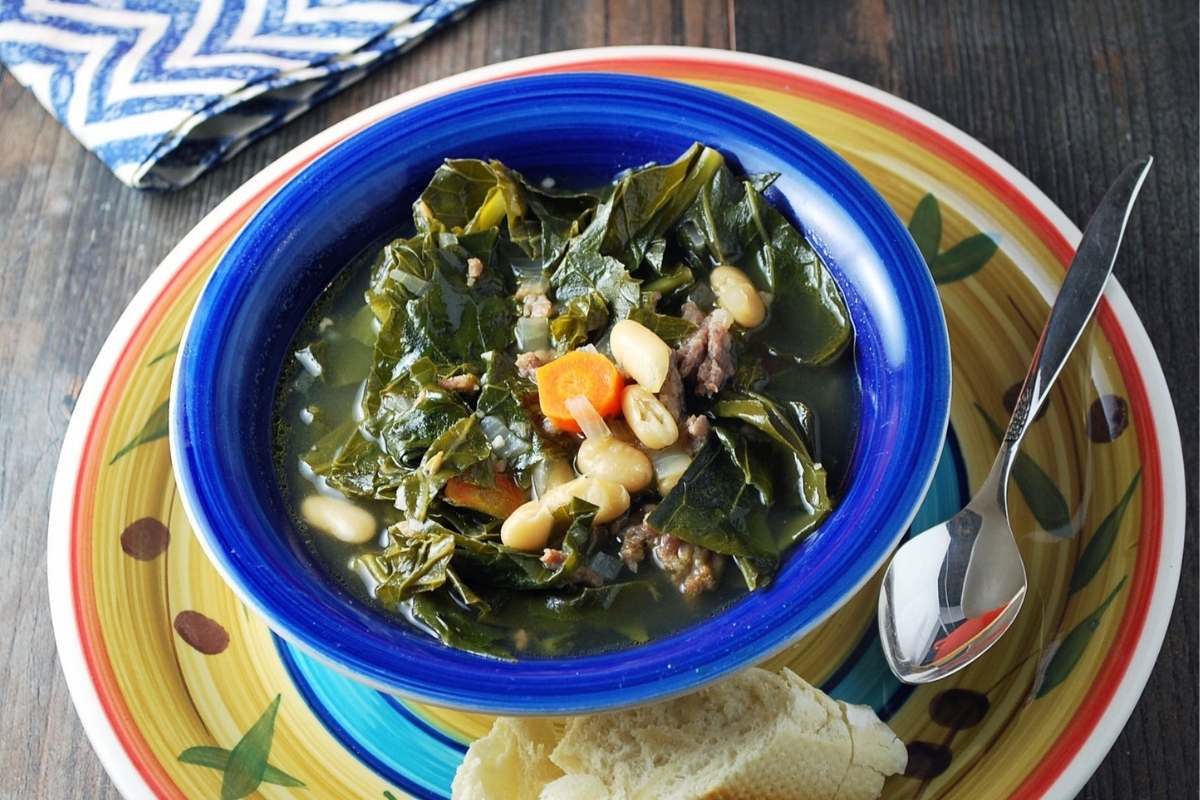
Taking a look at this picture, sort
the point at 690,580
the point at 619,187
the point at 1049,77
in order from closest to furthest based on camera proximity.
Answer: the point at 690,580 < the point at 619,187 < the point at 1049,77

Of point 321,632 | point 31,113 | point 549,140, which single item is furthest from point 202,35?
point 321,632

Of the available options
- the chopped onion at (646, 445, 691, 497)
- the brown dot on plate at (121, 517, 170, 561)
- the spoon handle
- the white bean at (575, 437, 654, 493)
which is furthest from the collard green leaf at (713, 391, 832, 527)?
the brown dot on plate at (121, 517, 170, 561)

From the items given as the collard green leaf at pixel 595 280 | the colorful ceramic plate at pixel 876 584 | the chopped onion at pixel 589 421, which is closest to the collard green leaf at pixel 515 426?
the chopped onion at pixel 589 421

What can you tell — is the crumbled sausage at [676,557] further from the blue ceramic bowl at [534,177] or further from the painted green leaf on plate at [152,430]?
the painted green leaf on plate at [152,430]

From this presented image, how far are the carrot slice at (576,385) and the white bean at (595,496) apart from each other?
8.0 inches

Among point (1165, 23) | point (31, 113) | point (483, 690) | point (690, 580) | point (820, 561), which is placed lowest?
point (31, 113)

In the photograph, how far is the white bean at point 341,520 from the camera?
3100 millimetres

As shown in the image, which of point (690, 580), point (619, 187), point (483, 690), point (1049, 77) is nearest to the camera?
point (483, 690)

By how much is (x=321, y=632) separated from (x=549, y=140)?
1584 millimetres

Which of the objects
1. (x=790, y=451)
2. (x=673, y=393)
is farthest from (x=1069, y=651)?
(x=673, y=393)

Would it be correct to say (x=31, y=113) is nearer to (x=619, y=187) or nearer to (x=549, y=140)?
(x=549, y=140)

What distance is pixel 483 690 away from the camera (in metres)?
2.61

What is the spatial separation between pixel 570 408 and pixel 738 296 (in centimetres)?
55

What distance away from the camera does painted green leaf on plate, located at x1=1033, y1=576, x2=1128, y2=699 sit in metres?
3.02
